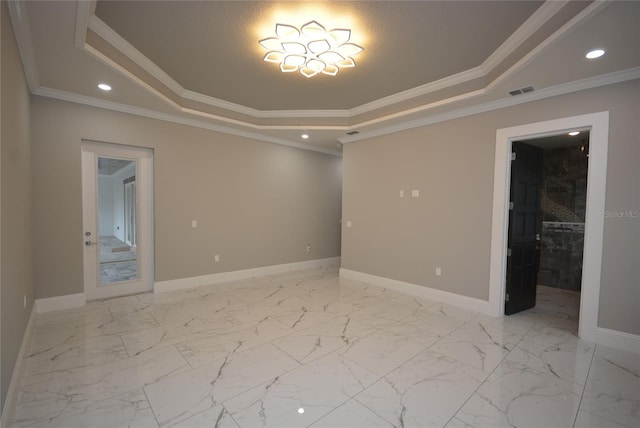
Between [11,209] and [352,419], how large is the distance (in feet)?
9.74

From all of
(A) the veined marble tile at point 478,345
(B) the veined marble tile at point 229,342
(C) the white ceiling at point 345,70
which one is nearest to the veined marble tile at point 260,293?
(B) the veined marble tile at point 229,342

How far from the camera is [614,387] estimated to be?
2383 mm

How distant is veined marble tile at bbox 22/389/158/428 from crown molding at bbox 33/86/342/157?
3701 mm

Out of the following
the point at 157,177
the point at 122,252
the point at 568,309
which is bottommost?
the point at 568,309

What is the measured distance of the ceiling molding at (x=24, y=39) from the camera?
205 cm

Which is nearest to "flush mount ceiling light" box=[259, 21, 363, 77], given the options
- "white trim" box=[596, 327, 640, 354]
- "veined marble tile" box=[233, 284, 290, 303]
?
"veined marble tile" box=[233, 284, 290, 303]

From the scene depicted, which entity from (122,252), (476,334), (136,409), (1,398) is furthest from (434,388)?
(122,252)

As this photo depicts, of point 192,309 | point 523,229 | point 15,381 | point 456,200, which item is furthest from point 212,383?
point 523,229

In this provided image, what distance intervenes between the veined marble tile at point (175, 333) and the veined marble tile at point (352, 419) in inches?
69.6

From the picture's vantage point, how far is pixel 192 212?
502 cm

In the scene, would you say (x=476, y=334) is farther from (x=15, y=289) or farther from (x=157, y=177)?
(x=157, y=177)

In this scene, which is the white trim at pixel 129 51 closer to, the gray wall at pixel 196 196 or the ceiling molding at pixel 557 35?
the gray wall at pixel 196 196

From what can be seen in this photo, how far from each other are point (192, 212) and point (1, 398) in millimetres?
3421

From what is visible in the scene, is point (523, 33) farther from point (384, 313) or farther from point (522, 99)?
point (384, 313)
